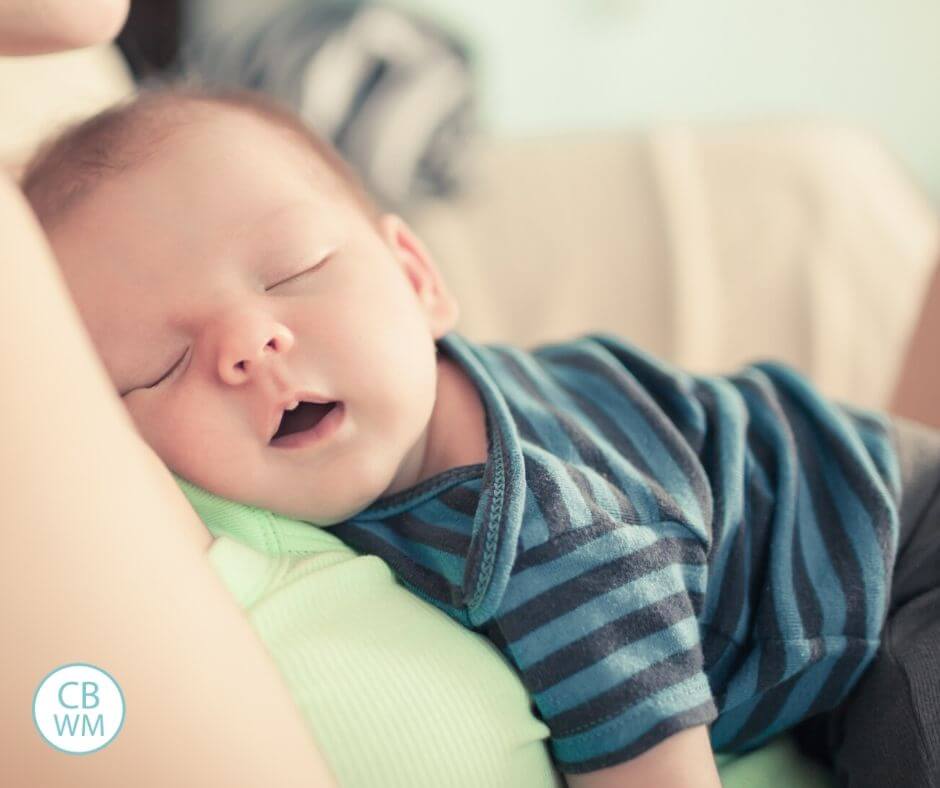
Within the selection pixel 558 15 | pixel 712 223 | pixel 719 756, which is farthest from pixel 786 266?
pixel 558 15

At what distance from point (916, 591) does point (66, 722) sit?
0.67 metres

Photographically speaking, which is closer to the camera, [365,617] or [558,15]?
[365,617]

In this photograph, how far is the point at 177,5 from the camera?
7.94 feet

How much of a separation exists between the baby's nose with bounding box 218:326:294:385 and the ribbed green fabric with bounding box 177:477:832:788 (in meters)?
0.10

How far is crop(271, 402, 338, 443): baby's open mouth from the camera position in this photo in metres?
0.74

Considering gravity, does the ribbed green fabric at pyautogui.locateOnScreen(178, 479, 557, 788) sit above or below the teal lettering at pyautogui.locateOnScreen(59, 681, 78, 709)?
below

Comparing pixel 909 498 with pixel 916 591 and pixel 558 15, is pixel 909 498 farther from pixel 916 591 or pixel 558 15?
pixel 558 15

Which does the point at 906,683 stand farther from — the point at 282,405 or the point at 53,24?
the point at 53,24

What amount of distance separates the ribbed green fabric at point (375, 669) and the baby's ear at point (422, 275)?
0.81 feet

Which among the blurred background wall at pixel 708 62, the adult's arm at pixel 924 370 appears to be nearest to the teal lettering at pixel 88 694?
the adult's arm at pixel 924 370

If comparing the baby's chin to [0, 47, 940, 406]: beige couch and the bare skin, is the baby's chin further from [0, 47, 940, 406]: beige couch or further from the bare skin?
[0, 47, 940, 406]: beige couch

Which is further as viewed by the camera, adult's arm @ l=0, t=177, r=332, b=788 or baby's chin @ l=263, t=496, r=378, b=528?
baby's chin @ l=263, t=496, r=378, b=528

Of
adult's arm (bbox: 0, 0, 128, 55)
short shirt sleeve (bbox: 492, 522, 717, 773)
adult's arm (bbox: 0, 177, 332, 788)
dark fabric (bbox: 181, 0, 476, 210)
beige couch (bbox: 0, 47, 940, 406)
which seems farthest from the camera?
dark fabric (bbox: 181, 0, 476, 210)

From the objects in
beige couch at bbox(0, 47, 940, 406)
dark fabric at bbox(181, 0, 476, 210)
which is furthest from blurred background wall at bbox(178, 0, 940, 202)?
beige couch at bbox(0, 47, 940, 406)
